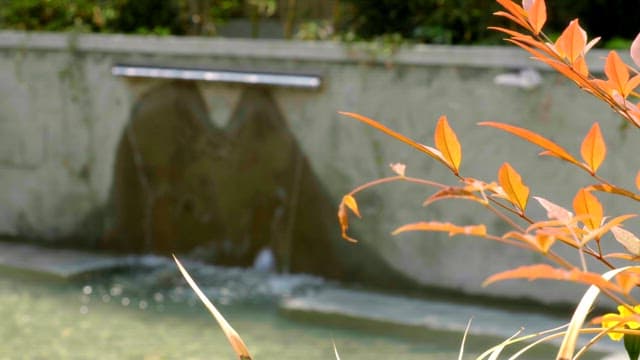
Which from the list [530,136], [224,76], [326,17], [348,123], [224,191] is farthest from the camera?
[326,17]

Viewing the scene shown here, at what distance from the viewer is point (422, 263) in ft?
24.9

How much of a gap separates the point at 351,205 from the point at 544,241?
0.33 m

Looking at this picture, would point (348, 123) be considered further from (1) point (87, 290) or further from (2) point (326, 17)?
(1) point (87, 290)

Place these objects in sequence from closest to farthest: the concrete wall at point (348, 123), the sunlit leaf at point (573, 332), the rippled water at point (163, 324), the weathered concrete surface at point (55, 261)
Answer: the sunlit leaf at point (573, 332), the rippled water at point (163, 324), the concrete wall at point (348, 123), the weathered concrete surface at point (55, 261)

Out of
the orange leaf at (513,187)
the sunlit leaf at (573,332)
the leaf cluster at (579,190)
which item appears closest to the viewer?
the sunlit leaf at (573,332)

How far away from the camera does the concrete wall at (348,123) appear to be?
7.14 m

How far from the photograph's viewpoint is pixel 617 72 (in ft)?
3.92

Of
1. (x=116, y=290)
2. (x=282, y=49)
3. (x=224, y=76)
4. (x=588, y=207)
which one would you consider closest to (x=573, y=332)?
(x=588, y=207)

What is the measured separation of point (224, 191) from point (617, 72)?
286 inches

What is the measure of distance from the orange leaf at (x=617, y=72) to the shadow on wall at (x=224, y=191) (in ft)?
21.5

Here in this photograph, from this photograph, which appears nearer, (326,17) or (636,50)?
(636,50)

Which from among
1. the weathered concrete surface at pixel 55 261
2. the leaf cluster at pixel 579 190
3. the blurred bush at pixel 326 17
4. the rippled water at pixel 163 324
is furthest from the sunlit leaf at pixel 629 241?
the weathered concrete surface at pixel 55 261

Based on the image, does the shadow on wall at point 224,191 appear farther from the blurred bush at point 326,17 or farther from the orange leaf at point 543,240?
the orange leaf at point 543,240

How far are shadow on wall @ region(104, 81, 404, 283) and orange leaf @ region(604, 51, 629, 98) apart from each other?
6.54 metres
